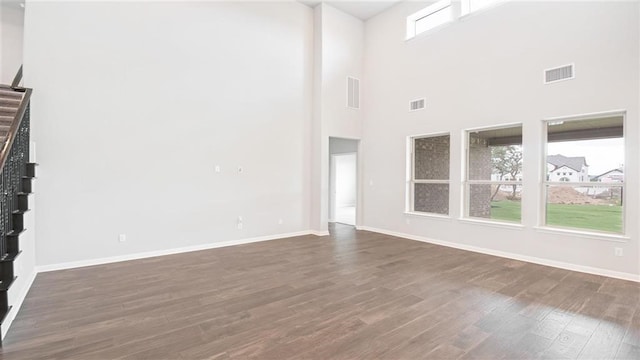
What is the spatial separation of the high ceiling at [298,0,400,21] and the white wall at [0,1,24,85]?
633 centimetres

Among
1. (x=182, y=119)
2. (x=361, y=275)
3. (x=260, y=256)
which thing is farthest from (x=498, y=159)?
(x=182, y=119)

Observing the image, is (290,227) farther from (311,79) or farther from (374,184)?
(311,79)

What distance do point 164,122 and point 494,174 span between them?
5996 millimetres

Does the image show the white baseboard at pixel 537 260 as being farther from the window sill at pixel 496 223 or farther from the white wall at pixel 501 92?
the window sill at pixel 496 223

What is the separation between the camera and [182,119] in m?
5.31

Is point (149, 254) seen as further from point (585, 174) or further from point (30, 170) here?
point (585, 174)

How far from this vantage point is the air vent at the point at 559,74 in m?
4.45

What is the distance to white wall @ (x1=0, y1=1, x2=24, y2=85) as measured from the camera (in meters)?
6.45

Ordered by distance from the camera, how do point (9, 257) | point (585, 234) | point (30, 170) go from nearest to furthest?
point (9, 257) < point (30, 170) < point (585, 234)

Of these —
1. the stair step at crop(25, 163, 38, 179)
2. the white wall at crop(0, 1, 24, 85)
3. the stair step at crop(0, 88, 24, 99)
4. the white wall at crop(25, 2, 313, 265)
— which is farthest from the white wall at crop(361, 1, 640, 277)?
the white wall at crop(0, 1, 24, 85)

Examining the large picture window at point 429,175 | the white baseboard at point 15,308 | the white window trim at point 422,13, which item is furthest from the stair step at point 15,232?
the white window trim at point 422,13

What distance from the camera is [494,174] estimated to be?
18.2 ft

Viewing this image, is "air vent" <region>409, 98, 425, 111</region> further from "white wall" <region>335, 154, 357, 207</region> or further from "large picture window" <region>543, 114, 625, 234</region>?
"white wall" <region>335, 154, 357, 207</region>

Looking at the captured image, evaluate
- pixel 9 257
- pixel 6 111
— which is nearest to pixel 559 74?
pixel 9 257
